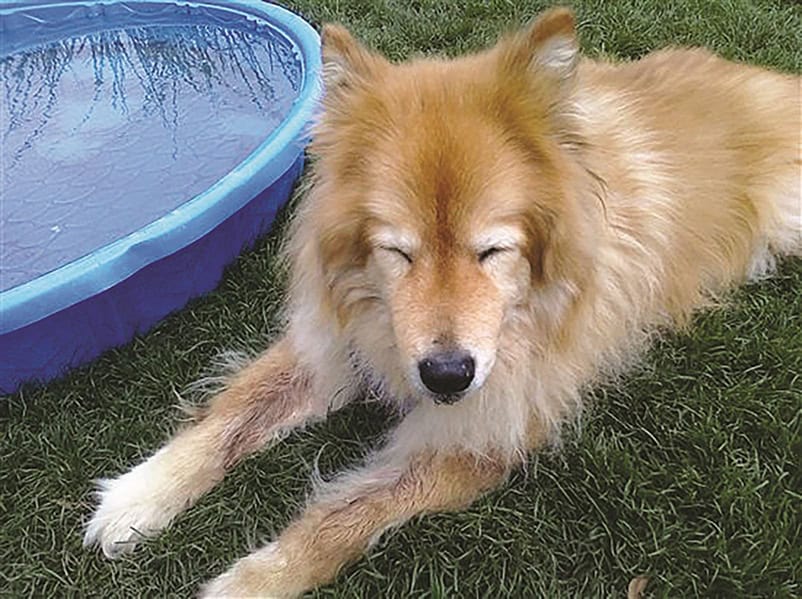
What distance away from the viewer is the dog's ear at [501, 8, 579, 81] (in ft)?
7.07

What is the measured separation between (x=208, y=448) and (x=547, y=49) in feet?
4.90

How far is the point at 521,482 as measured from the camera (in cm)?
268

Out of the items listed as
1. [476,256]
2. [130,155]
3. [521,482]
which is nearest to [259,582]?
[521,482]

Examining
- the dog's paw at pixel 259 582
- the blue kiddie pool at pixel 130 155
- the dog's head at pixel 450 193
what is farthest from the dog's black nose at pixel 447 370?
the blue kiddie pool at pixel 130 155

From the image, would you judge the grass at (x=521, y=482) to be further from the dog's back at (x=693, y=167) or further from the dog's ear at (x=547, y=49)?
the dog's ear at (x=547, y=49)

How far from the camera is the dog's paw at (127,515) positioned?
2.55m

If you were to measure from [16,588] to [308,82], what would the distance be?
218 cm

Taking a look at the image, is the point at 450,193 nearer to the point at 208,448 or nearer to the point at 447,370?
the point at 447,370

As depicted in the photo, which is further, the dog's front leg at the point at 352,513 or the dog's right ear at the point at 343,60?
the dog's front leg at the point at 352,513

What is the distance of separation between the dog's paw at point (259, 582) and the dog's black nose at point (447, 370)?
2.27ft

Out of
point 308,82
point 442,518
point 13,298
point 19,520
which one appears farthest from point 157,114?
point 442,518

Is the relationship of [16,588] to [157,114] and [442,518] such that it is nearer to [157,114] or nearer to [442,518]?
[442,518]

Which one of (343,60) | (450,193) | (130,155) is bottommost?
(130,155)

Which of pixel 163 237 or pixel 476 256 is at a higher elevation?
pixel 476 256
